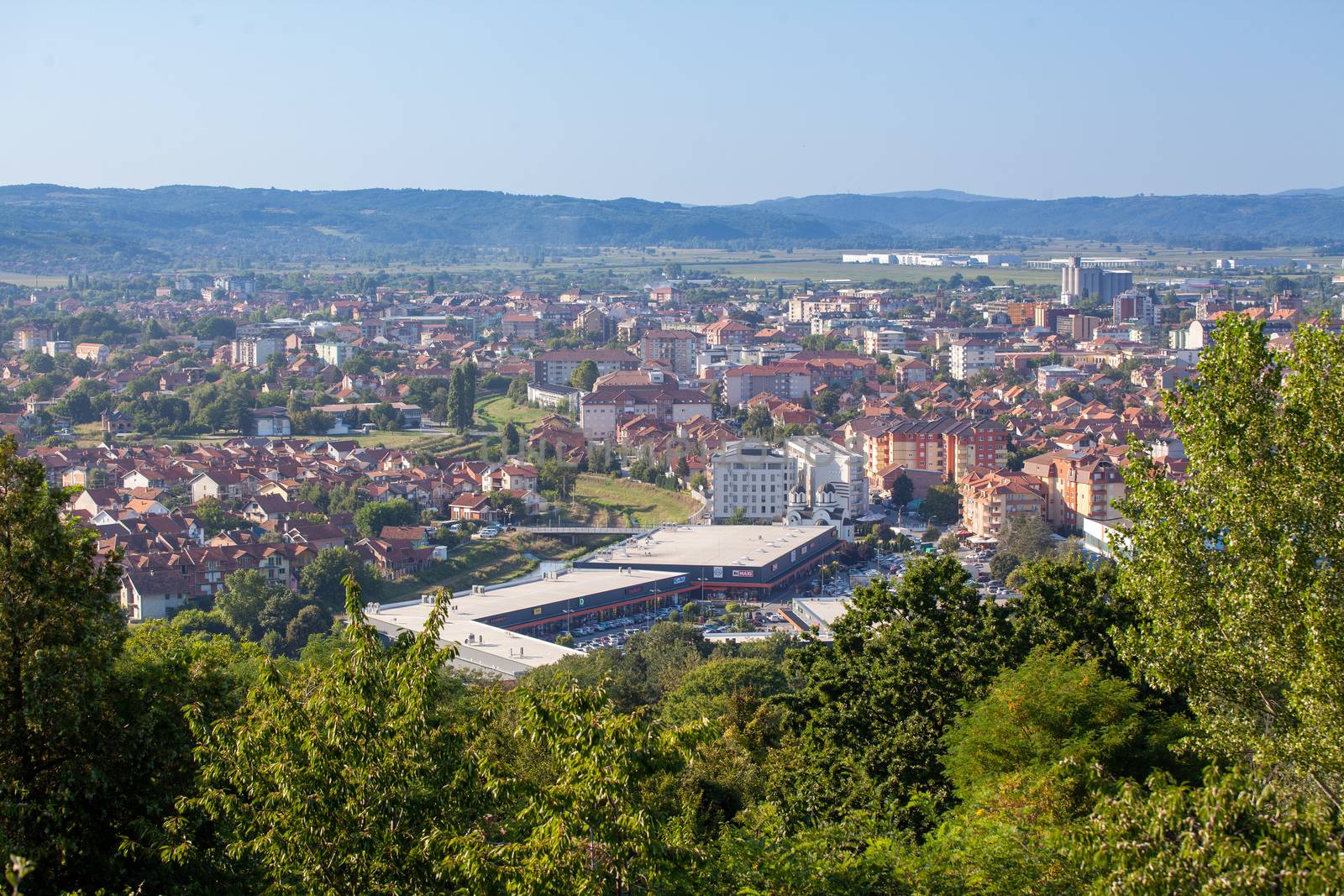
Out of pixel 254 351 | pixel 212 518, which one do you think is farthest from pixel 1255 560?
pixel 254 351

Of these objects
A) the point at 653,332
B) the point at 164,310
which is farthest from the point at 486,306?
the point at 653,332

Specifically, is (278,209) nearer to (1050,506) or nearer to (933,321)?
(933,321)

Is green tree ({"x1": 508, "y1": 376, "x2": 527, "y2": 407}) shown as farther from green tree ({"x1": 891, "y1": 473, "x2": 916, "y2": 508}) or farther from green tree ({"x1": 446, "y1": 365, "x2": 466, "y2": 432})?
green tree ({"x1": 891, "y1": 473, "x2": 916, "y2": 508})

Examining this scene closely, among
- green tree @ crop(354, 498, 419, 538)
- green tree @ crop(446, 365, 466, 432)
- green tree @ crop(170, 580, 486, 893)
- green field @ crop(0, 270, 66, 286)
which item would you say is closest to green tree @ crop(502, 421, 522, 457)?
green tree @ crop(446, 365, 466, 432)

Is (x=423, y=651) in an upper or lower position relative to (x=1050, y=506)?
upper

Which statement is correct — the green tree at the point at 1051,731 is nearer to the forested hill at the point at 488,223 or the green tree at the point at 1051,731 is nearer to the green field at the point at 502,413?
the green field at the point at 502,413

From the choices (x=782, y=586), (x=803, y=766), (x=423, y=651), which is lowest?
(x=782, y=586)
